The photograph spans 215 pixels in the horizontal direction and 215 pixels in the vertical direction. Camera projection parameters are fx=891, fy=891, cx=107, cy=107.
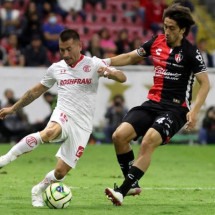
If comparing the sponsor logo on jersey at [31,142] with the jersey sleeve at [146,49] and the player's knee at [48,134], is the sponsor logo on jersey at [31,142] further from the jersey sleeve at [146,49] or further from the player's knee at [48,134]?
the jersey sleeve at [146,49]

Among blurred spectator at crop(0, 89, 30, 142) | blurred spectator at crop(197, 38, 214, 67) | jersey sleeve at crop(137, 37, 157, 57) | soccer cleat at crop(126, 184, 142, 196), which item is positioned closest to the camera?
soccer cleat at crop(126, 184, 142, 196)

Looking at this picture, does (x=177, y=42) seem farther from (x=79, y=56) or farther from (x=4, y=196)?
(x=4, y=196)

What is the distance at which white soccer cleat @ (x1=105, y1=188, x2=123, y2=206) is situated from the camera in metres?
11.0

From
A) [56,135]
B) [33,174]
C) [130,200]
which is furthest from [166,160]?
[56,135]

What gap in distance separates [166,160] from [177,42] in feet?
28.0

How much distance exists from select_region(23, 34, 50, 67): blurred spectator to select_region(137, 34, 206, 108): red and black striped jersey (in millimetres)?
13454

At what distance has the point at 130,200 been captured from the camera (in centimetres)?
1209

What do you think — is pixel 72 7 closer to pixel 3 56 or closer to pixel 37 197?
pixel 3 56

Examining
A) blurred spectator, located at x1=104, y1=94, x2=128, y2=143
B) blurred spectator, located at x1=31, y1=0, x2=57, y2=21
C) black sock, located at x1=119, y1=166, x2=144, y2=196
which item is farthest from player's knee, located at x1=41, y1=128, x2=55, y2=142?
blurred spectator, located at x1=31, y1=0, x2=57, y2=21

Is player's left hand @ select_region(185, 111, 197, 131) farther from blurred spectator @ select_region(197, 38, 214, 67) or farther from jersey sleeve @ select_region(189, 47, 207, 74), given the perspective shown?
blurred spectator @ select_region(197, 38, 214, 67)

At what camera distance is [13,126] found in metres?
23.7

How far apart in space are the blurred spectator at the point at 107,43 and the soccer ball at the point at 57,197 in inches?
599

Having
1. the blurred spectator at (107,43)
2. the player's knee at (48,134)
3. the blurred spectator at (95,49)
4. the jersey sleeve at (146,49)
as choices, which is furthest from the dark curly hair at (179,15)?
the blurred spectator at (107,43)

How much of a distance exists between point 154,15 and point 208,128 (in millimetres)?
5950
